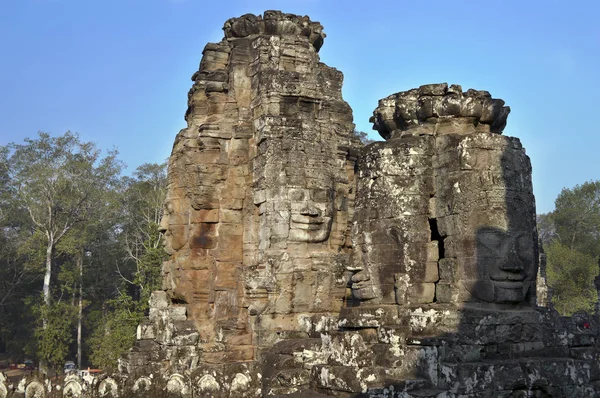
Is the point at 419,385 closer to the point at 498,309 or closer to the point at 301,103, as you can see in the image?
the point at 498,309

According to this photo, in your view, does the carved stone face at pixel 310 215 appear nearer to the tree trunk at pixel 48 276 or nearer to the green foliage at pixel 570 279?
the tree trunk at pixel 48 276

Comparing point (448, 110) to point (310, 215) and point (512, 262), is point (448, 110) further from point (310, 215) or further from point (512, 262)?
point (310, 215)

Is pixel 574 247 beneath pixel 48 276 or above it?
above

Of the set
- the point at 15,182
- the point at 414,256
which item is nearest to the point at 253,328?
the point at 414,256

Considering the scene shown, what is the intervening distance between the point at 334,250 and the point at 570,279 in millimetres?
29252

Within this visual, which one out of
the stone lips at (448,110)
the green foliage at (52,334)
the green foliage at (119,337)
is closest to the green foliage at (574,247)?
the green foliage at (119,337)

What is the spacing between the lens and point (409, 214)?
704 centimetres

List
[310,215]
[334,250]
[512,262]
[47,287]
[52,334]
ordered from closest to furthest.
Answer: [512,262] → [310,215] → [334,250] → [52,334] → [47,287]

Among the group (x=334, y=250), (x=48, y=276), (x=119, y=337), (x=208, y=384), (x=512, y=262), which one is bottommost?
(x=119, y=337)

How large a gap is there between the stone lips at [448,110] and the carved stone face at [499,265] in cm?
133

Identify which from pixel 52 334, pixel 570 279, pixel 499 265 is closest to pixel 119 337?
pixel 52 334

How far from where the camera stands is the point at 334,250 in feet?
39.0

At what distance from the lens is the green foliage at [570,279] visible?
3556 cm

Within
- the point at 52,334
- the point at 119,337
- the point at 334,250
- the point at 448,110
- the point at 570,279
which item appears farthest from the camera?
the point at 570,279
